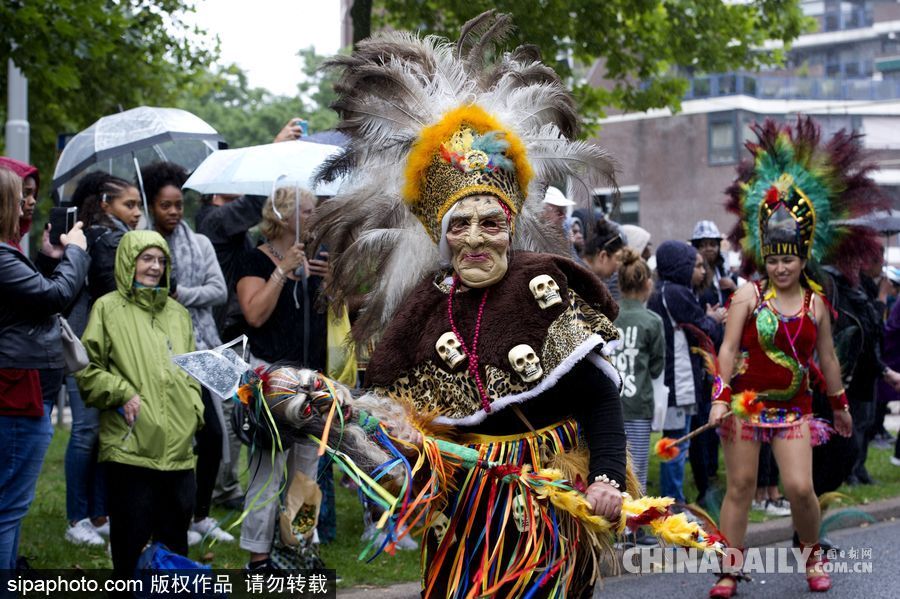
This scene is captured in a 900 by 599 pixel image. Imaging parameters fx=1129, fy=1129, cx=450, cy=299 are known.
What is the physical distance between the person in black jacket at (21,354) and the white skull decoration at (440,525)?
2128mm

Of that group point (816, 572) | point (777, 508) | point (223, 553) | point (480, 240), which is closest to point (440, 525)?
point (480, 240)

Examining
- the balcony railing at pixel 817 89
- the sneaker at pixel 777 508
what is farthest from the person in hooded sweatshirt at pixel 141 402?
the balcony railing at pixel 817 89

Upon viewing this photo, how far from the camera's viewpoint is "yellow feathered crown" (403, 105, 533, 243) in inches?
155

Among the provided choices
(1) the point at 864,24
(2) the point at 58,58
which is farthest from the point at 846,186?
(1) the point at 864,24

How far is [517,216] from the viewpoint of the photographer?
4184 mm

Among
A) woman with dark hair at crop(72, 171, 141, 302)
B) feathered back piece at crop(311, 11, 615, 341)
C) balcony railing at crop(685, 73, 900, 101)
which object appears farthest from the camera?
balcony railing at crop(685, 73, 900, 101)

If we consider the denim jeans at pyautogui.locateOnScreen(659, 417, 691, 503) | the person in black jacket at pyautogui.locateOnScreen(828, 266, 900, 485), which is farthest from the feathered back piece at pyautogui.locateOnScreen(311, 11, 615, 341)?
the person in black jacket at pyautogui.locateOnScreen(828, 266, 900, 485)

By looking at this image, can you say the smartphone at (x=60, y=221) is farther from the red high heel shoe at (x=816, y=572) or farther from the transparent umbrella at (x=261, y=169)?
the red high heel shoe at (x=816, y=572)

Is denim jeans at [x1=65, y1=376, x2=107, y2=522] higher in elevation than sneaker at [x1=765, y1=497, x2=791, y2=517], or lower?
higher

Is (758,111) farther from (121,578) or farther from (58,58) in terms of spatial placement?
(121,578)

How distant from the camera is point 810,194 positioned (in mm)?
6777

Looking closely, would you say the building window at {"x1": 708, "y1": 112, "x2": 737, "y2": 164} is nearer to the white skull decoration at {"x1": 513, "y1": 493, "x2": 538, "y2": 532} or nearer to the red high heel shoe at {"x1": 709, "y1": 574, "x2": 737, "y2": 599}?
the red high heel shoe at {"x1": 709, "y1": 574, "x2": 737, "y2": 599}

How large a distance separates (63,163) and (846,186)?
495 centimetres

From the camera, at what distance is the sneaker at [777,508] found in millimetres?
8886
